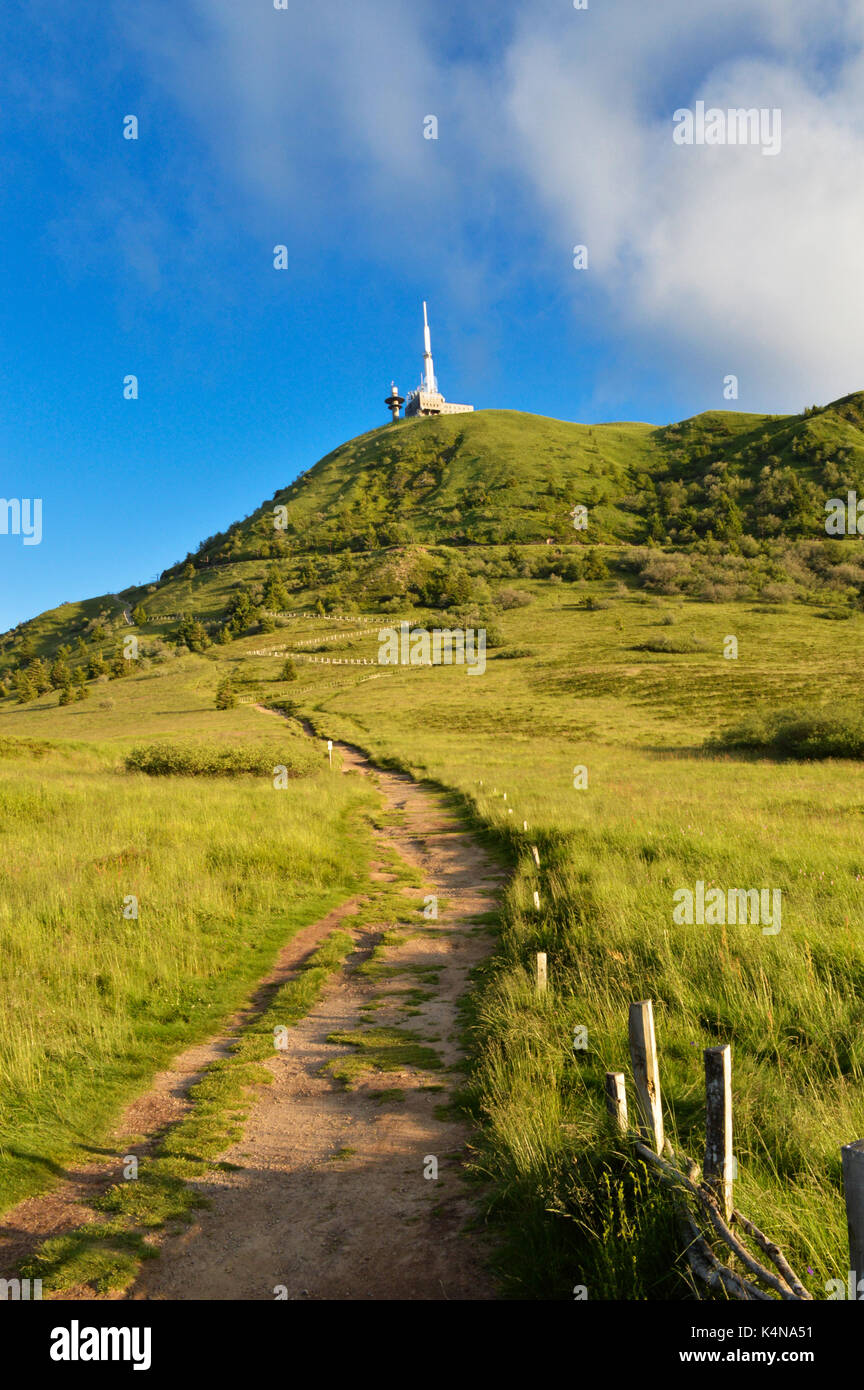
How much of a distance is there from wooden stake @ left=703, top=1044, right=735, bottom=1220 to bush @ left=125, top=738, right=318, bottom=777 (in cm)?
2426

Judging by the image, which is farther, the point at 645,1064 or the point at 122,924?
the point at 122,924

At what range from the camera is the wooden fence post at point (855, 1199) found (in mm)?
2596

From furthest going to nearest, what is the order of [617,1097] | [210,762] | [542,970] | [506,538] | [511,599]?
[506,538] < [511,599] < [210,762] < [542,970] < [617,1097]

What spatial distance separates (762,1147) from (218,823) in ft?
43.6

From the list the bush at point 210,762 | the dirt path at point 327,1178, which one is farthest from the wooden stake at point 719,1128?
the bush at point 210,762

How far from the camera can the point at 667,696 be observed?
5597 cm

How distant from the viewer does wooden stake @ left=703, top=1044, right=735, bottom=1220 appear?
11.2 feet

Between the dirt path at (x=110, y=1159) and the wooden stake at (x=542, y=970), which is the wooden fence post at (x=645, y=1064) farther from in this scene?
the dirt path at (x=110, y=1159)

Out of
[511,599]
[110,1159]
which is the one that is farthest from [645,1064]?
[511,599]

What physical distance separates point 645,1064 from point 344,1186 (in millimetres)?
2441

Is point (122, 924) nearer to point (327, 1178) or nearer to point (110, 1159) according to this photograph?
point (110, 1159)

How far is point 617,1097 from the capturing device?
4223 mm

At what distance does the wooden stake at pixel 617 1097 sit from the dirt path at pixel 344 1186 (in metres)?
1.13
